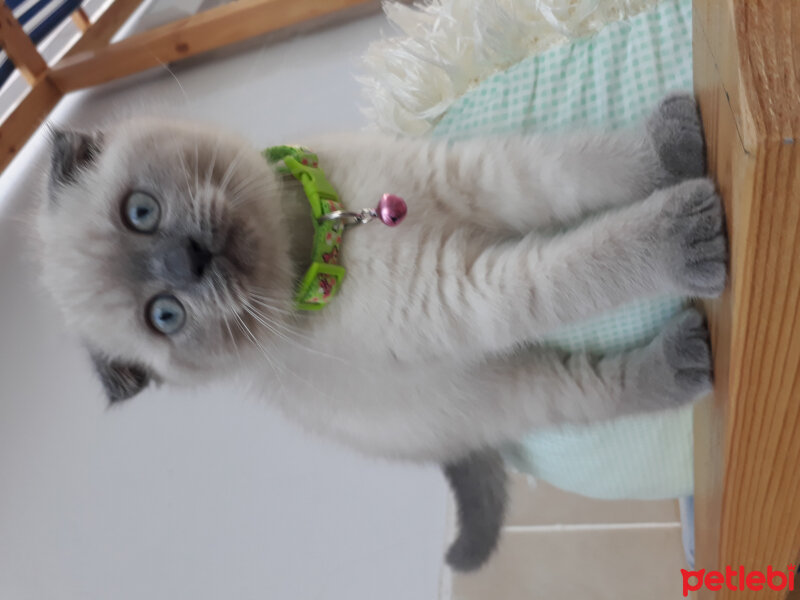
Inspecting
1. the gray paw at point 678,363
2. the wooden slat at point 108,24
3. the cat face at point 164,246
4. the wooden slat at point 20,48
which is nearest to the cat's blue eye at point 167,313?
the cat face at point 164,246

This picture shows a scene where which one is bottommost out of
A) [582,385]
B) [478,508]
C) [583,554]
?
[583,554]

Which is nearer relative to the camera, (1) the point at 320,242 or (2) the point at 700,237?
(2) the point at 700,237

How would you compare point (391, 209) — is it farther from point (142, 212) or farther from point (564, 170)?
point (142, 212)

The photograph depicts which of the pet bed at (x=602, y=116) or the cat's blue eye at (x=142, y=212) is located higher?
the cat's blue eye at (x=142, y=212)

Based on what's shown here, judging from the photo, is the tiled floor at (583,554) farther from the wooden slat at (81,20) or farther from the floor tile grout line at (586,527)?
the wooden slat at (81,20)

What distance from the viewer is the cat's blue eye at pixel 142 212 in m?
0.73

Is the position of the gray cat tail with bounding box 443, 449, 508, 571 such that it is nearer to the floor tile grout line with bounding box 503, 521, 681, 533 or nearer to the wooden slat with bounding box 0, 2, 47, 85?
the floor tile grout line with bounding box 503, 521, 681, 533

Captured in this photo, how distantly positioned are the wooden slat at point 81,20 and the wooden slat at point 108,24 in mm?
23

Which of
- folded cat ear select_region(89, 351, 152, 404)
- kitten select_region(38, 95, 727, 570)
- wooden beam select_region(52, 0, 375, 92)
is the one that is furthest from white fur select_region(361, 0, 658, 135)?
Result: wooden beam select_region(52, 0, 375, 92)

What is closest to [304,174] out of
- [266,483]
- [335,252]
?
[335,252]

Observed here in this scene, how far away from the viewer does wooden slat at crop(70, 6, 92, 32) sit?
1.82 meters

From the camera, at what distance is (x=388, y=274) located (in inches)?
28.1

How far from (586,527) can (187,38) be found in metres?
1.57

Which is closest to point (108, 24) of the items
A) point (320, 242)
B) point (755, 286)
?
point (320, 242)
